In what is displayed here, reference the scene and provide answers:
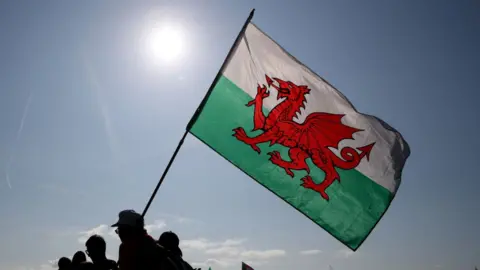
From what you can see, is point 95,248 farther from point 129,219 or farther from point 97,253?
point 129,219

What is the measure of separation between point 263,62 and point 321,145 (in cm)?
206

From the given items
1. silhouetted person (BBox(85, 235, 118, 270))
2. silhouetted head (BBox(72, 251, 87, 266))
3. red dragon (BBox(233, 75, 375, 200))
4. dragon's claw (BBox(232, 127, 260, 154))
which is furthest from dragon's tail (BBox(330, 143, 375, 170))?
silhouetted head (BBox(72, 251, 87, 266))

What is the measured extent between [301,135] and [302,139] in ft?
0.27

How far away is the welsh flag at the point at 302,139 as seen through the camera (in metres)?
7.77

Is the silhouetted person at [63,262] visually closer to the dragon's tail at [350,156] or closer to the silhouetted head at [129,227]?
the silhouetted head at [129,227]

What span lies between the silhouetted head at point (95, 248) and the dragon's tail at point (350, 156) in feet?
15.5

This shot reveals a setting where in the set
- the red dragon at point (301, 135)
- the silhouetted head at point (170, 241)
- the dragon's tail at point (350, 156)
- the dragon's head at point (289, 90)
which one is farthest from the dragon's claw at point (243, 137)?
the silhouetted head at point (170, 241)

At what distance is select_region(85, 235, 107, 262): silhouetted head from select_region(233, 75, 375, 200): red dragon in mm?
3517

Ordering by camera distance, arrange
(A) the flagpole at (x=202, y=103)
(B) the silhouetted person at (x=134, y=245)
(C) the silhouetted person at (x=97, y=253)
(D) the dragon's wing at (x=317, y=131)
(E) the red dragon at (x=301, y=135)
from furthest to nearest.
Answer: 1. (D) the dragon's wing at (x=317, y=131)
2. (E) the red dragon at (x=301, y=135)
3. (A) the flagpole at (x=202, y=103)
4. (C) the silhouetted person at (x=97, y=253)
5. (B) the silhouetted person at (x=134, y=245)

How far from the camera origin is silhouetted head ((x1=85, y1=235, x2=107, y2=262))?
5121 millimetres

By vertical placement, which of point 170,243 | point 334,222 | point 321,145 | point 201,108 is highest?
point 201,108

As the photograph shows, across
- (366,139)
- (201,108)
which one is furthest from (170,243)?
(366,139)

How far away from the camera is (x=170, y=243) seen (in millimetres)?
5422

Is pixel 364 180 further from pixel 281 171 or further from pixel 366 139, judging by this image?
pixel 281 171
